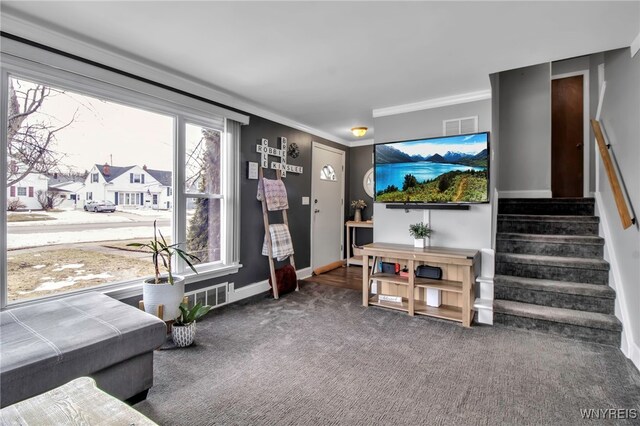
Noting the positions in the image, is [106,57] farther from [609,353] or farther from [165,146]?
[609,353]

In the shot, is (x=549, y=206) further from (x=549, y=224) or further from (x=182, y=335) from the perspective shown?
(x=182, y=335)

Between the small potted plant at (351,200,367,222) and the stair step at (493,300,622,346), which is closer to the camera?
the stair step at (493,300,622,346)

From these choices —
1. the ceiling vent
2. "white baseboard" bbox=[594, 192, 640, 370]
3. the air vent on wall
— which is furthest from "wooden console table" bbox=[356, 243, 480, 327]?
the air vent on wall

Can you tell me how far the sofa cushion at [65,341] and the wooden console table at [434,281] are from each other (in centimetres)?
222

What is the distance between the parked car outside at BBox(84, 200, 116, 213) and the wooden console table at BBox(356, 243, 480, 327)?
2431mm

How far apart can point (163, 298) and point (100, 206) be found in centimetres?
93

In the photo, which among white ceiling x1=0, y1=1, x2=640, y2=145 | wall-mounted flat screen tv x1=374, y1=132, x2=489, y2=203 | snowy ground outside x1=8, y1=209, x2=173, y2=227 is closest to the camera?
white ceiling x1=0, y1=1, x2=640, y2=145

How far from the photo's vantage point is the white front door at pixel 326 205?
494 centimetres

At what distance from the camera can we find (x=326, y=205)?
523cm

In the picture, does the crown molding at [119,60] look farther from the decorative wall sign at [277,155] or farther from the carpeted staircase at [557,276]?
the carpeted staircase at [557,276]

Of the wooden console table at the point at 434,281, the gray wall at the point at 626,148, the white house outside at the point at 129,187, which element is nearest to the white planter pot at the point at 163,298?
the white house outside at the point at 129,187

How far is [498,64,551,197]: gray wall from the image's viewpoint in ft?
14.4

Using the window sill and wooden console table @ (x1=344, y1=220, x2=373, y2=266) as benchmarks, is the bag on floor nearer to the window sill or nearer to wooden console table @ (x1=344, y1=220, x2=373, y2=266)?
the window sill

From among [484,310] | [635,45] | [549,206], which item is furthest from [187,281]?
[549,206]
